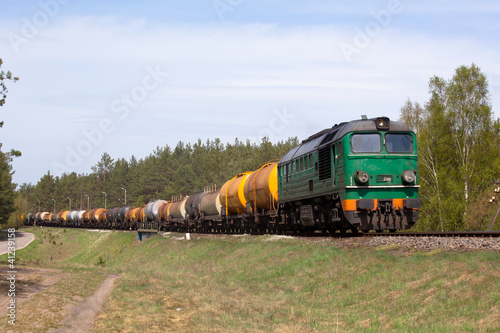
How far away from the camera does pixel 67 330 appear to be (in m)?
11.5

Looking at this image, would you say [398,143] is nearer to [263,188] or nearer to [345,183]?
[345,183]

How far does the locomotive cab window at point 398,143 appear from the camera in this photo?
21094 millimetres

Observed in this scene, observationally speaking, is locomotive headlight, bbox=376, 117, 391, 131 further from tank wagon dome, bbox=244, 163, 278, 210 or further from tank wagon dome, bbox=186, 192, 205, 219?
tank wagon dome, bbox=186, 192, 205, 219

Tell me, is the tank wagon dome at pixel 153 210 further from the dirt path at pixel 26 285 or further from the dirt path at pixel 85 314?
the dirt path at pixel 85 314

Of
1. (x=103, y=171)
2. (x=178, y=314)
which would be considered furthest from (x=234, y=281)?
(x=103, y=171)

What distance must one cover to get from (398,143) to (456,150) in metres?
26.5

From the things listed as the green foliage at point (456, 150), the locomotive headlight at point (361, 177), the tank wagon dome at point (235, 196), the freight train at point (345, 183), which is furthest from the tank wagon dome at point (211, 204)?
the locomotive headlight at point (361, 177)

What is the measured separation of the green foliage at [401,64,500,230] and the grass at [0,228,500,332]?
23.8 m

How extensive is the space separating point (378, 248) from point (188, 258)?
17097 mm

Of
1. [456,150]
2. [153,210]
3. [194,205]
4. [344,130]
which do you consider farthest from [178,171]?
[344,130]

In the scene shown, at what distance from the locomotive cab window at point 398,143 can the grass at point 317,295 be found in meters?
4.58

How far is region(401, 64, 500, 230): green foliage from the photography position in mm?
42531

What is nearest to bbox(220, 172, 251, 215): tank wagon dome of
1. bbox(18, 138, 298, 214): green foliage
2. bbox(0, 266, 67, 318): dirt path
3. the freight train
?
the freight train

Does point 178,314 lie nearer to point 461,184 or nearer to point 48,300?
point 48,300
